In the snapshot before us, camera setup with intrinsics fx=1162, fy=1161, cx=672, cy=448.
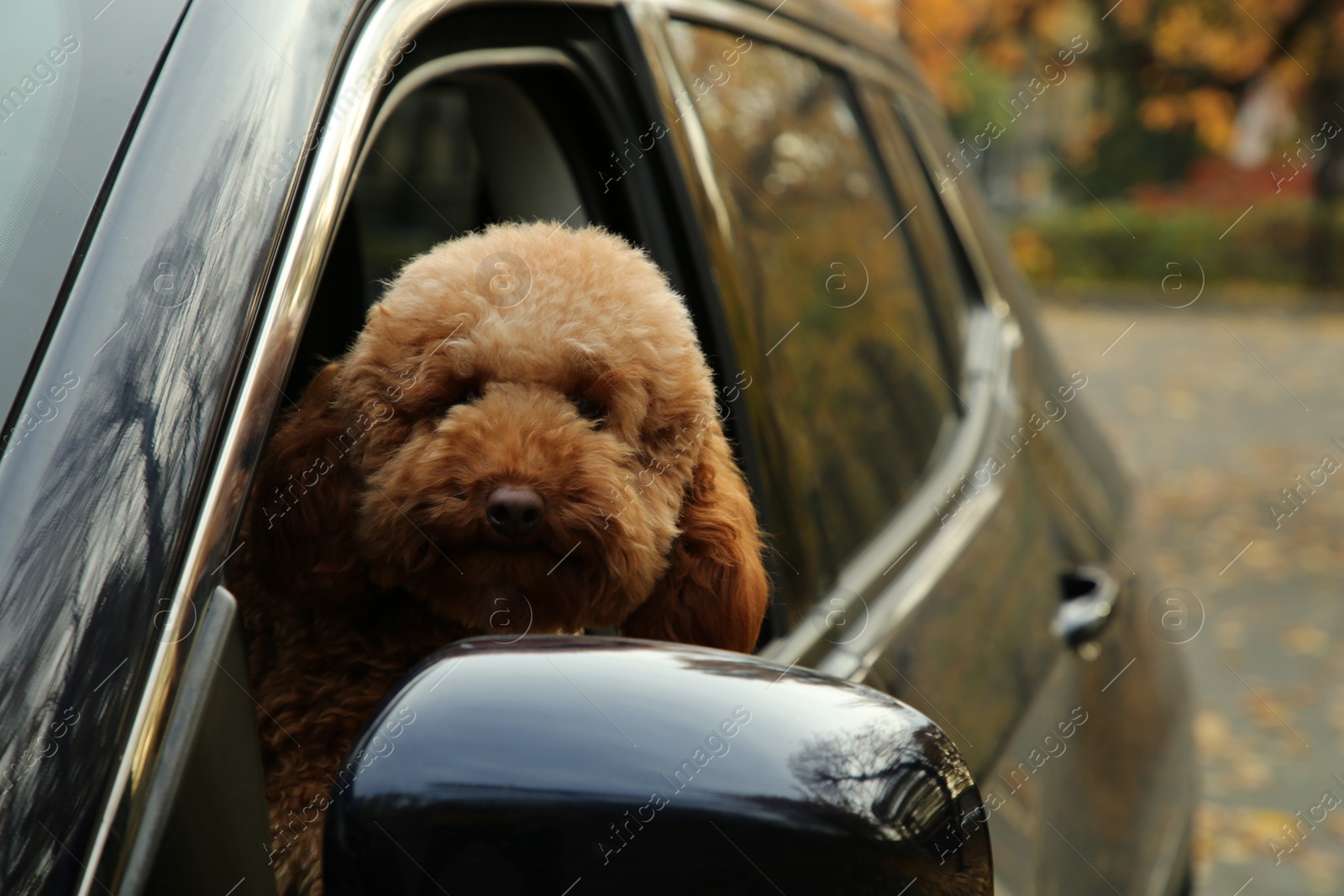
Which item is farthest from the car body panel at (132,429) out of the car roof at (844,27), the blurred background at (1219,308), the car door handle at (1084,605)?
the blurred background at (1219,308)

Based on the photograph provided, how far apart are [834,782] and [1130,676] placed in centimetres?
189

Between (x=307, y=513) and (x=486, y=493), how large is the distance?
25 centimetres

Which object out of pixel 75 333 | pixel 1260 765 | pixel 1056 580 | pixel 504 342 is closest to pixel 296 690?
pixel 504 342

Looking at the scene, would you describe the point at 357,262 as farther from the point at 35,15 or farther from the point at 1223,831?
the point at 1223,831

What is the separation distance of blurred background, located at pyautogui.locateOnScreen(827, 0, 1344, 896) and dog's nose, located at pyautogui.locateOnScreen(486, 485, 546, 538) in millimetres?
2068

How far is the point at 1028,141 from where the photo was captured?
40.2 m

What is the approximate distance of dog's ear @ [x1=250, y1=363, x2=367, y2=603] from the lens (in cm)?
151

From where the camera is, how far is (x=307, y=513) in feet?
4.94

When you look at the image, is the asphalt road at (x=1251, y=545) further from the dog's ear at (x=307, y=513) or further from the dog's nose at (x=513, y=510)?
the dog's ear at (x=307, y=513)

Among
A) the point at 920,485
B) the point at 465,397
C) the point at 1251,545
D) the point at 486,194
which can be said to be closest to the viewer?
the point at 465,397

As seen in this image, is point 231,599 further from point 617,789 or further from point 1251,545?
point 1251,545

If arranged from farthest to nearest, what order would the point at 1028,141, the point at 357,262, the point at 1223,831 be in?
1. the point at 1028,141
2. the point at 1223,831
3. the point at 357,262

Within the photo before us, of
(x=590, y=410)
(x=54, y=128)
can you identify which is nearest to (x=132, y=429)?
(x=54, y=128)

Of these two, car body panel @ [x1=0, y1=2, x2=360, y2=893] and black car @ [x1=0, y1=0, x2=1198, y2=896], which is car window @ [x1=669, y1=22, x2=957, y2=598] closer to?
black car @ [x1=0, y1=0, x2=1198, y2=896]
